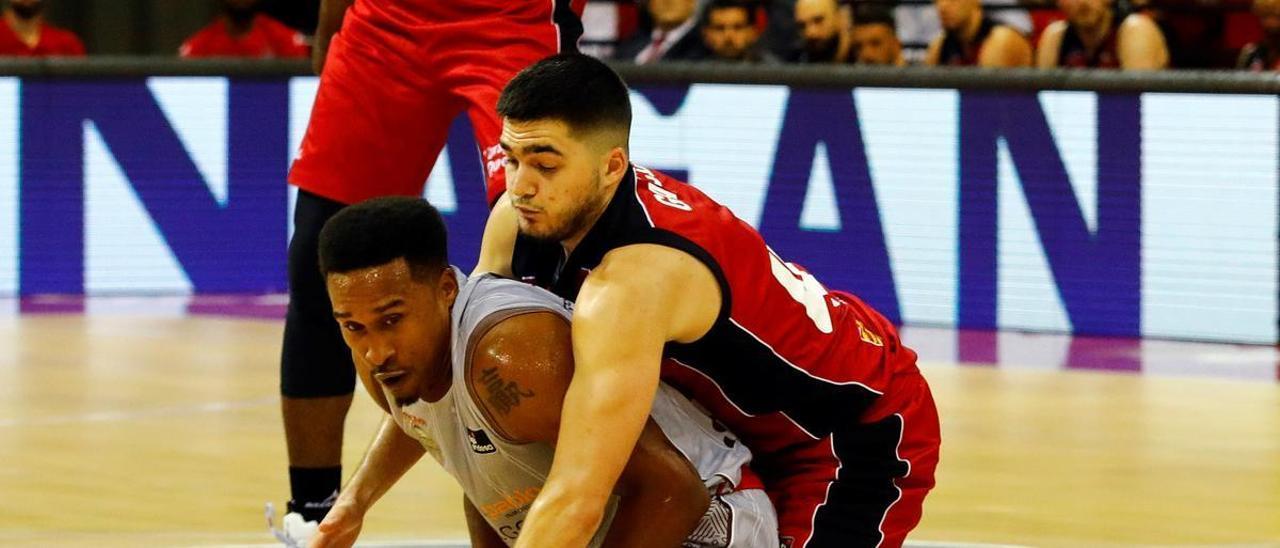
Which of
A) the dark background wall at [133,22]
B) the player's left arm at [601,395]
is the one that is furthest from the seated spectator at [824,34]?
the player's left arm at [601,395]

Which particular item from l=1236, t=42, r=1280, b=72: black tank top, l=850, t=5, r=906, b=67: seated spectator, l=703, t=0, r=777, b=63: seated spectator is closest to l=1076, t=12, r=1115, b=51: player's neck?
l=1236, t=42, r=1280, b=72: black tank top

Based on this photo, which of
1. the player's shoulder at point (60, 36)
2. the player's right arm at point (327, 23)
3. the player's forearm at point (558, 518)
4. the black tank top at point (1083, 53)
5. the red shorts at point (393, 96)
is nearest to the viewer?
the player's forearm at point (558, 518)

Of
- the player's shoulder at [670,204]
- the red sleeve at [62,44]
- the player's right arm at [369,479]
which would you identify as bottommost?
the red sleeve at [62,44]

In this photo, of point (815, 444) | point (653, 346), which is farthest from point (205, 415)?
point (653, 346)

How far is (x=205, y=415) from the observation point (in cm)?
A: 700

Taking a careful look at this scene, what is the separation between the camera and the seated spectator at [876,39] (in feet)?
30.7

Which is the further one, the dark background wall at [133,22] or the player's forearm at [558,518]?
the dark background wall at [133,22]

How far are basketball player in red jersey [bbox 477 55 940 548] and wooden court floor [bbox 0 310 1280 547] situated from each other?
50.1 inches

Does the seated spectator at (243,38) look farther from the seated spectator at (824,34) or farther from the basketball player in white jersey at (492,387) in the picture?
the basketball player in white jersey at (492,387)

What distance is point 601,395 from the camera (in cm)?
323

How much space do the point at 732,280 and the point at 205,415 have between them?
381 centimetres

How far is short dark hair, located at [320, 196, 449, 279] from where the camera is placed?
3.49m

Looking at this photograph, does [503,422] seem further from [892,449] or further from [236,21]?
[236,21]

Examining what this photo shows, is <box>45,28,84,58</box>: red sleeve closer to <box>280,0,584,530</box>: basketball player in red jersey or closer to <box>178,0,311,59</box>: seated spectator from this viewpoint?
<box>178,0,311,59</box>: seated spectator
